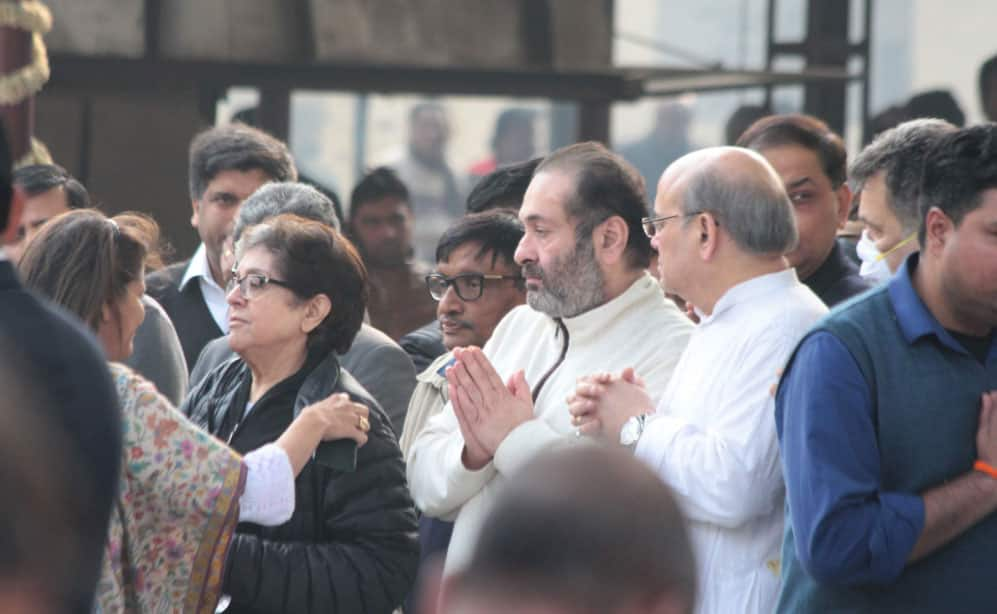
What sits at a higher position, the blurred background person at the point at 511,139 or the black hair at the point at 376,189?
the black hair at the point at 376,189

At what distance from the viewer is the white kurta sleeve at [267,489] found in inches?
146

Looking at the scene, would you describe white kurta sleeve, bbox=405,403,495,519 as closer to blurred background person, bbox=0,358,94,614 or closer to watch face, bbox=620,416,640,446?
watch face, bbox=620,416,640,446

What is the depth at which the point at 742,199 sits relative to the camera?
3.90 m

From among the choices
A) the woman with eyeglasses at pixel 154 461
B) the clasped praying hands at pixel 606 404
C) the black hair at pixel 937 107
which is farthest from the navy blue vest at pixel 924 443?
the black hair at pixel 937 107

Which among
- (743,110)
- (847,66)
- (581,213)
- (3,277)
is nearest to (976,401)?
(581,213)

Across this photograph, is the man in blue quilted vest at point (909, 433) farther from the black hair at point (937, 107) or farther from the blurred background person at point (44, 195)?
the black hair at point (937, 107)

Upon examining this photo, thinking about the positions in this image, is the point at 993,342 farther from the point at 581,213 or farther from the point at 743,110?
the point at 743,110

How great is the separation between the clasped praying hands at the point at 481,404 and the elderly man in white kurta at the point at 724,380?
28 cm

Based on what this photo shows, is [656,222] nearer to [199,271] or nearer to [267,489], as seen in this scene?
[267,489]

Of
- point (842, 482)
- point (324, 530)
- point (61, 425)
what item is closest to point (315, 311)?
point (324, 530)

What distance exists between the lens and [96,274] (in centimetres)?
378

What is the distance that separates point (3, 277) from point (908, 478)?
5.76 feet

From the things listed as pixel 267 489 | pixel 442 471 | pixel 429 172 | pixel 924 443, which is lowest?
pixel 429 172

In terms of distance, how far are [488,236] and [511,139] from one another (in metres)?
8.98
